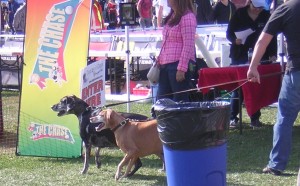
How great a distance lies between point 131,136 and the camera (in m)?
7.05

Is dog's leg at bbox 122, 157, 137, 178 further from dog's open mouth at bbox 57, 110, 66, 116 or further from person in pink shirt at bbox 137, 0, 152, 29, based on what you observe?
person in pink shirt at bbox 137, 0, 152, 29

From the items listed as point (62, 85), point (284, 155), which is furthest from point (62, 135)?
point (284, 155)

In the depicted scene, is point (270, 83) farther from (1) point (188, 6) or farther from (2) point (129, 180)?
(2) point (129, 180)

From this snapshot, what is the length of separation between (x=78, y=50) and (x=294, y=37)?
8.35 feet

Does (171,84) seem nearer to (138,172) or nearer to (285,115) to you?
(138,172)

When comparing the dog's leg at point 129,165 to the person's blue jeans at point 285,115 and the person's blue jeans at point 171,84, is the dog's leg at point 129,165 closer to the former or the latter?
the person's blue jeans at point 171,84

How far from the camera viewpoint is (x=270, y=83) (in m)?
9.14

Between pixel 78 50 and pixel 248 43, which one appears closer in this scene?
pixel 78 50

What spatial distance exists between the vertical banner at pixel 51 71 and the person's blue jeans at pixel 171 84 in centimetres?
91

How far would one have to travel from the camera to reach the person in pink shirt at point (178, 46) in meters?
7.41

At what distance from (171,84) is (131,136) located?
880 millimetres

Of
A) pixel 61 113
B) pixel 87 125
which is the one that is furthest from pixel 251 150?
pixel 61 113

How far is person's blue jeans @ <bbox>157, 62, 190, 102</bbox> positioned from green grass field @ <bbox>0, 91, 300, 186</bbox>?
0.75 m

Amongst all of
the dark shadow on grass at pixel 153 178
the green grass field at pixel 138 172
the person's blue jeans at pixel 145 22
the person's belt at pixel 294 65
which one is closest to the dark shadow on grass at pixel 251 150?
the green grass field at pixel 138 172
